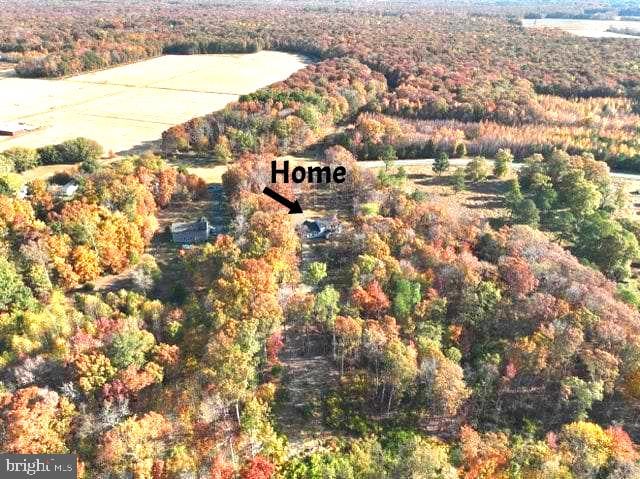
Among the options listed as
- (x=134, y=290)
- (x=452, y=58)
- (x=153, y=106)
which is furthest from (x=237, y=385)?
(x=452, y=58)

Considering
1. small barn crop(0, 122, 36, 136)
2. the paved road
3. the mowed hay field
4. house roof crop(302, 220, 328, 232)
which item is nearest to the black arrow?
house roof crop(302, 220, 328, 232)

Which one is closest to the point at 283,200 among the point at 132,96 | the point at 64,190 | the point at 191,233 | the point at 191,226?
the point at 191,226

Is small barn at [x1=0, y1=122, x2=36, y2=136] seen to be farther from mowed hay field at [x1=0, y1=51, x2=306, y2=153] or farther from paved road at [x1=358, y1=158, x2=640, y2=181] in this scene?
paved road at [x1=358, y1=158, x2=640, y2=181]

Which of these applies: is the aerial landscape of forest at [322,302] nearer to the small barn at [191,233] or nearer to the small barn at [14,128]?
the small barn at [191,233]

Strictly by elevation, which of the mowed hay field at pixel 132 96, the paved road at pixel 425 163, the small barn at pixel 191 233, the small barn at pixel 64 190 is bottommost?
the small barn at pixel 191 233

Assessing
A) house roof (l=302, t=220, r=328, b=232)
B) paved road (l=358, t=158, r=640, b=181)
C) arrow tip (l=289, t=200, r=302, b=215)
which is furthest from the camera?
paved road (l=358, t=158, r=640, b=181)

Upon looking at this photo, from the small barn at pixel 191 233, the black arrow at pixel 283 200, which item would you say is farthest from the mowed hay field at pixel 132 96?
the black arrow at pixel 283 200

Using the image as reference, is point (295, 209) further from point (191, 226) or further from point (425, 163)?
point (425, 163)
